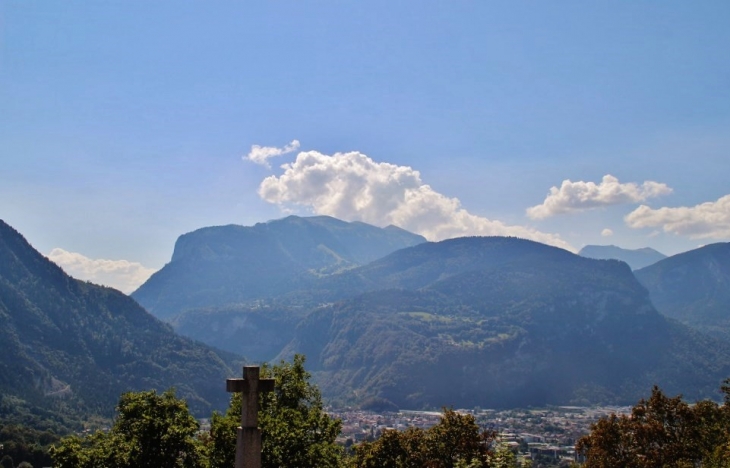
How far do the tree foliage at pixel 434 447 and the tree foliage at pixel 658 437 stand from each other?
615cm

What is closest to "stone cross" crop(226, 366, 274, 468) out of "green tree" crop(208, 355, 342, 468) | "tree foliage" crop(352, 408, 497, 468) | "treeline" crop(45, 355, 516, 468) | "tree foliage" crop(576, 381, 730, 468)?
"treeline" crop(45, 355, 516, 468)

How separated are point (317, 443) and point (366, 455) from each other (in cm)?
1266

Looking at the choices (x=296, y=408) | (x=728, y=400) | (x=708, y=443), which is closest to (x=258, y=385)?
(x=296, y=408)

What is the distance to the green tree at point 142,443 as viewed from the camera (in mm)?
24766

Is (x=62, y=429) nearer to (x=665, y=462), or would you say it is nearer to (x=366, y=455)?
(x=366, y=455)

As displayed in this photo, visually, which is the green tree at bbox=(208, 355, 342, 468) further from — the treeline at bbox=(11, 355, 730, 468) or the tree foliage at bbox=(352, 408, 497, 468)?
the tree foliage at bbox=(352, 408, 497, 468)

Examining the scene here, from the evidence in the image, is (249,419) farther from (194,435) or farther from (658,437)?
(658,437)

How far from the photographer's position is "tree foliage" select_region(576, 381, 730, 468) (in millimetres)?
34438

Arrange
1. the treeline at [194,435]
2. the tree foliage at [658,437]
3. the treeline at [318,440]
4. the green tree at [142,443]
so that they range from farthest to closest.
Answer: the tree foliage at [658,437] < the treeline at [318,440] < the treeline at [194,435] < the green tree at [142,443]

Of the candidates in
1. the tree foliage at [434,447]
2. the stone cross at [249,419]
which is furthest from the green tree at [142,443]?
the tree foliage at [434,447]

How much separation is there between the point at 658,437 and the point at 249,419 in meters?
29.4

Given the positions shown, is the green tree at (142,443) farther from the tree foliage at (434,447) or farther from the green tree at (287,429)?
the tree foliage at (434,447)

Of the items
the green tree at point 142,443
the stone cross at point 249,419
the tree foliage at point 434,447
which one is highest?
the stone cross at point 249,419

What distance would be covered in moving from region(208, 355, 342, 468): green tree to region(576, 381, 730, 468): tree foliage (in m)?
15.1
